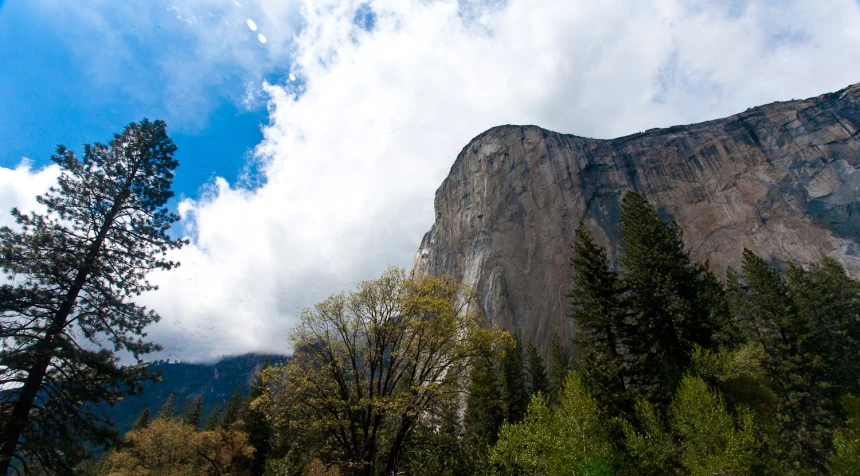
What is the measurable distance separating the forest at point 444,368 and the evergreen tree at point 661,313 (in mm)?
109

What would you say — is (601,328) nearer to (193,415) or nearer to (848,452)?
(848,452)

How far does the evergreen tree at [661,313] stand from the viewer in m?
19.3

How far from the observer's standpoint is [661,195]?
72250 mm

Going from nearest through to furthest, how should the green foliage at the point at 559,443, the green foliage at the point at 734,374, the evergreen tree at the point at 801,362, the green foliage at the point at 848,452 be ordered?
1. the green foliage at the point at 559,443
2. the green foliage at the point at 848,452
3. the green foliage at the point at 734,374
4. the evergreen tree at the point at 801,362

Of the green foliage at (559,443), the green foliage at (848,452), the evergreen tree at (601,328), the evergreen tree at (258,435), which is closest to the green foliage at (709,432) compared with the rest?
the evergreen tree at (601,328)

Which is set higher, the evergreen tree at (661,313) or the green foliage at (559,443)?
the evergreen tree at (661,313)

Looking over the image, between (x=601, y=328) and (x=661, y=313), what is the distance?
3.88 meters

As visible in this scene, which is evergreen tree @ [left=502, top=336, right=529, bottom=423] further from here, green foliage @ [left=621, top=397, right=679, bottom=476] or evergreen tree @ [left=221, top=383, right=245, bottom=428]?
evergreen tree @ [left=221, top=383, right=245, bottom=428]

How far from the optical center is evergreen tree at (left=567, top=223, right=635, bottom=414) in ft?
62.5

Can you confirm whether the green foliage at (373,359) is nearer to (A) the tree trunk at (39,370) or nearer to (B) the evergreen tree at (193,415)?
(A) the tree trunk at (39,370)

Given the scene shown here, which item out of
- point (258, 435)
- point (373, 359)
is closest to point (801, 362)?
point (373, 359)

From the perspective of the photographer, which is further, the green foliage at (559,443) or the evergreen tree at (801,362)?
the evergreen tree at (801,362)

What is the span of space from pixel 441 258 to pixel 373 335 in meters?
68.9

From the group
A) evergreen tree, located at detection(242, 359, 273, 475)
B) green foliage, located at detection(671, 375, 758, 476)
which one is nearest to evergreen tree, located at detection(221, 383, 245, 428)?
evergreen tree, located at detection(242, 359, 273, 475)
